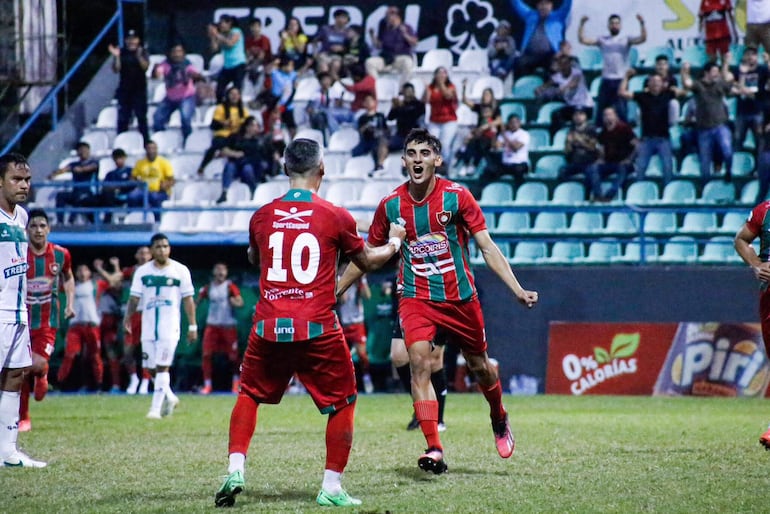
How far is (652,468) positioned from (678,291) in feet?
35.7

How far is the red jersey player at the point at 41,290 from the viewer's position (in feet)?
43.2

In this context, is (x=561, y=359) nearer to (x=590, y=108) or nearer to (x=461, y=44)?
(x=590, y=108)

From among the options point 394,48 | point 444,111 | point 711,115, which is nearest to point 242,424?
point 444,111

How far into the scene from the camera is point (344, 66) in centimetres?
2480

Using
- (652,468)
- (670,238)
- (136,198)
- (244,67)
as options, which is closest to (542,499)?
(652,468)

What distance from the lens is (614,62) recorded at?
23.2 m

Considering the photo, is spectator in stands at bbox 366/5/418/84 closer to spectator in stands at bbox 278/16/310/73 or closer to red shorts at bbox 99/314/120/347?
spectator in stands at bbox 278/16/310/73

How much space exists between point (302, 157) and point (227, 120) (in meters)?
16.9

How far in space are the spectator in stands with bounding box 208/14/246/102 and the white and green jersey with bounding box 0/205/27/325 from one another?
51.3ft

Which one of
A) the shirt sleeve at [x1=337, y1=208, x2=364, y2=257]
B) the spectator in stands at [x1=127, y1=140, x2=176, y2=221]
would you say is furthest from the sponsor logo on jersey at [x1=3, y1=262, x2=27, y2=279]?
the spectator in stands at [x1=127, y1=140, x2=176, y2=221]

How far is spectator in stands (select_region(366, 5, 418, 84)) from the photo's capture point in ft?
82.2

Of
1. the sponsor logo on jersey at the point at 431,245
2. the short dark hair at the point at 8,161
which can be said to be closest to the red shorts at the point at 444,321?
the sponsor logo on jersey at the point at 431,245

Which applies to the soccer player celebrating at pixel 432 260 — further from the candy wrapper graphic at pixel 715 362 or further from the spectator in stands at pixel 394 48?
the spectator in stands at pixel 394 48

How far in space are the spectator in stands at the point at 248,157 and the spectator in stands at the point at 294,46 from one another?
2610 mm
